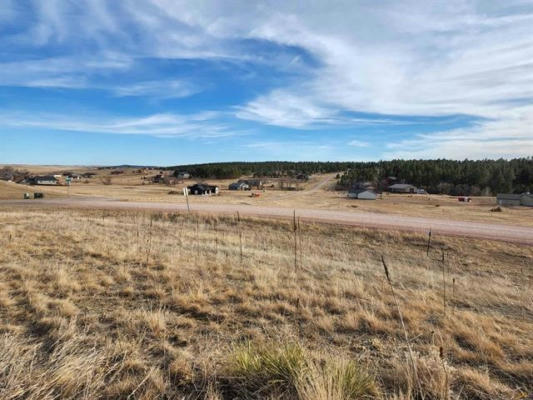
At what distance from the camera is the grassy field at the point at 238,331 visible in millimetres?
3422

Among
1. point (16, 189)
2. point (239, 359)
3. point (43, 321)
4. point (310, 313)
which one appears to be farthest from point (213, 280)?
point (16, 189)

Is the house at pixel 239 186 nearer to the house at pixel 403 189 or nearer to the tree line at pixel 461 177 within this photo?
the tree line at pixel 461 177

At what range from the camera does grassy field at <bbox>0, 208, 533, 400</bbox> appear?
3.42 metres

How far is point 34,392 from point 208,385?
1.57m

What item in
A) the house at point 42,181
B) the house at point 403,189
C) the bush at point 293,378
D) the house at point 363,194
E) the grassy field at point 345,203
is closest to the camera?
the bush at point 293,378

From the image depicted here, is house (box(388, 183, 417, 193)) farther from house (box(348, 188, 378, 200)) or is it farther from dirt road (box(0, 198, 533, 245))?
dirt road (box(0, 198, 533, 245))

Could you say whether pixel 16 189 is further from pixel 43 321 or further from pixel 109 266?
pixel 43 321

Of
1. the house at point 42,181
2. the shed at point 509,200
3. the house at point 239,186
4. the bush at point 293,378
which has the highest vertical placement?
the bush at point 293,378

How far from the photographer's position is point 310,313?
241 inches

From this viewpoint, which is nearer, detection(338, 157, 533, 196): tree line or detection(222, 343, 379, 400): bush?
detection(222, 343, 379, 400): bush

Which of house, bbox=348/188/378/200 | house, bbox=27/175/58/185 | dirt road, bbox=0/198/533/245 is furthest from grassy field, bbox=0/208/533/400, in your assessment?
house, bbox=27/175/58/185

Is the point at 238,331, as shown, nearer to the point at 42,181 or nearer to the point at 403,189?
the point at 42,181

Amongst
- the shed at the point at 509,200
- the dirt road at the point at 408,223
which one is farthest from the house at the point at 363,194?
the dirt road at the point at 408,223

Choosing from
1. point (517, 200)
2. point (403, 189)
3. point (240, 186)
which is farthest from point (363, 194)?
point (240, 186)
